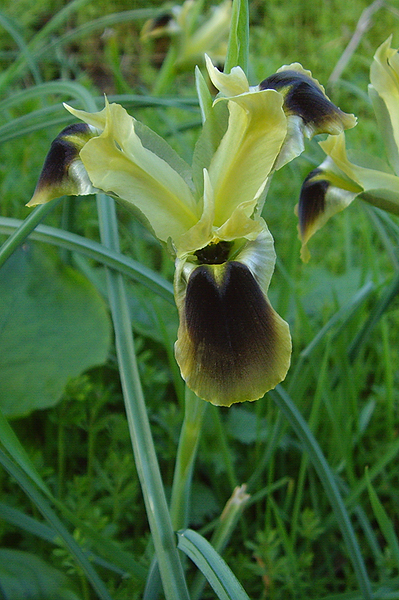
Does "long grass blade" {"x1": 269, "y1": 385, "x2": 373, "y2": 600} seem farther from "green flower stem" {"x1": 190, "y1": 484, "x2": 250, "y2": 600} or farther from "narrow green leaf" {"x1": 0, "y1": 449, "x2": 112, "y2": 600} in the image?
"narrow green leaf" {"x1": 0, "y1": 449, "x2": 112, "y2": 600}

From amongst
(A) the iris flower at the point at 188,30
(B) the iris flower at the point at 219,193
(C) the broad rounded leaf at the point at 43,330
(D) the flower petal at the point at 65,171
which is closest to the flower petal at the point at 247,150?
(B) the iris flower at the point at 219,193

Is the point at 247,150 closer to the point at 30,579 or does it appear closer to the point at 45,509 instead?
the point at 45,509

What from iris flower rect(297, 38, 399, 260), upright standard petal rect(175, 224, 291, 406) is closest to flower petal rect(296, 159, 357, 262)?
iris flower rect(297, 38, 399, 260)

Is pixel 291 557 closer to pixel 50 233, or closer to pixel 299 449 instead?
pixel 299 449

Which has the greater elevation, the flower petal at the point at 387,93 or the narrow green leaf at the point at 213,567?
the flower petal at the point at 387,93

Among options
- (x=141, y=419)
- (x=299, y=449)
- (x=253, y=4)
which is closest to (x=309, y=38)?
(x=253, y=4)

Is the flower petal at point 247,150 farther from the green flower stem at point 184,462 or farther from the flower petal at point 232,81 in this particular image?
the green flower stem at point 184,462
